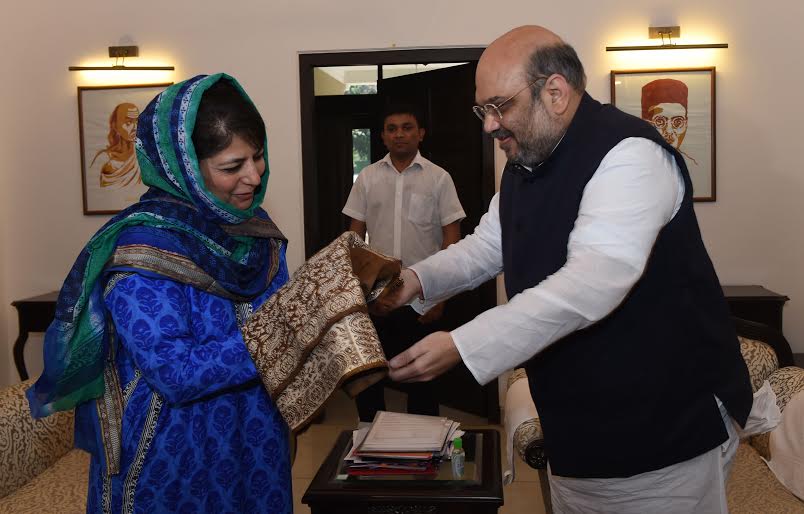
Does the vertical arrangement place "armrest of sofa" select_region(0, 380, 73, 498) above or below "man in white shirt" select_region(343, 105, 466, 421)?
below

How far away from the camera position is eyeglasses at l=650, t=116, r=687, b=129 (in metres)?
5.38

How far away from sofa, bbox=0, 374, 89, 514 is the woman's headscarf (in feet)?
4.58

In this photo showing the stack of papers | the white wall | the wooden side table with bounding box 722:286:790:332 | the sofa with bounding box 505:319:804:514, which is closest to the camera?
the stack of papers

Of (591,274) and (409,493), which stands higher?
(591,274)

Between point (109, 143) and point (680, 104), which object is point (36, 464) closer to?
point (109, 143)

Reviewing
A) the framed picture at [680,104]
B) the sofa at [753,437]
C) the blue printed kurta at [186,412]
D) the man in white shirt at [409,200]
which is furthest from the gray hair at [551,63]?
the framed picture at [680,104]

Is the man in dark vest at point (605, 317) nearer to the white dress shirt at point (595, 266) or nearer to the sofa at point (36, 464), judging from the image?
the white dress shirt at point (595, 266)

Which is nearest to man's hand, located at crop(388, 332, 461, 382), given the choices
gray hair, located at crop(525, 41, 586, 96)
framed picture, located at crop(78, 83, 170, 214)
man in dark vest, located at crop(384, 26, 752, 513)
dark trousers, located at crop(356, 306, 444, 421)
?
man in dark vest, located at crop(384, 26, 752, 513)

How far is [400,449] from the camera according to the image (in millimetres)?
2883

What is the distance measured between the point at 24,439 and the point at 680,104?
4.29 meters

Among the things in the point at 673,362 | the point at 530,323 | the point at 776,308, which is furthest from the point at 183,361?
the point at 776,308

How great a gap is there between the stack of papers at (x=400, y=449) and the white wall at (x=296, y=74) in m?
2.75

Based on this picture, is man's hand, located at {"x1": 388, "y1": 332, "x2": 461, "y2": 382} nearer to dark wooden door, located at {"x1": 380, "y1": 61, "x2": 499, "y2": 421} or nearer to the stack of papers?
the stack of papers

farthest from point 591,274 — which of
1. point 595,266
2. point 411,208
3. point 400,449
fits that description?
point 411,208
